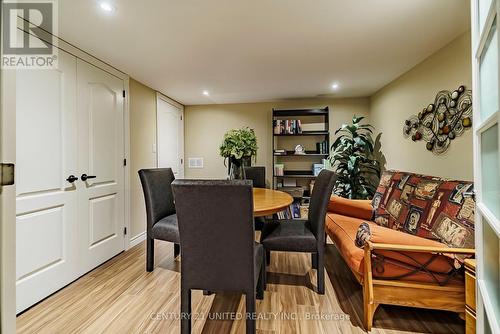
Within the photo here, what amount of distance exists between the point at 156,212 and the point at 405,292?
2.17 meters

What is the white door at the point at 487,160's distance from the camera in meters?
0.90

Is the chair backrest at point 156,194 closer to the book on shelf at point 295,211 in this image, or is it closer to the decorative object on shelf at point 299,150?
the book on shelf at point 295,211

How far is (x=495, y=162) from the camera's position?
0.95 metres

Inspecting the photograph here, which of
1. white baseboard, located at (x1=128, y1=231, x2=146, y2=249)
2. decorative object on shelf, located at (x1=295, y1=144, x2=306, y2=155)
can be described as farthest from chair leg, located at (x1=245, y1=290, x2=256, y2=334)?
decorative object on shelf, located at (x1=295, y1=144, x2=306, y2=155)

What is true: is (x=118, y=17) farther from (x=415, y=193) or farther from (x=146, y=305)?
(x=415, y=193)

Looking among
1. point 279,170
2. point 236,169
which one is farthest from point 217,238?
point 279,170

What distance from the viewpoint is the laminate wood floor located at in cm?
161

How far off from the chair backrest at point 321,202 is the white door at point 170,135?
2.58m

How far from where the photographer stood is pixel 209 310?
71.0 inches

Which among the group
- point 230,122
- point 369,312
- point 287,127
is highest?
point 230,122

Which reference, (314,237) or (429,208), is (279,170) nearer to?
(314,237)

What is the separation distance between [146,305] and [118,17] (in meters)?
2.16

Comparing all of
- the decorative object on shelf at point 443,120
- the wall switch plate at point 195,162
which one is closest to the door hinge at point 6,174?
the decorative object on shelf at point 443,120

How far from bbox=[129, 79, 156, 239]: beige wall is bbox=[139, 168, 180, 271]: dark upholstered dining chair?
0.76 meters
